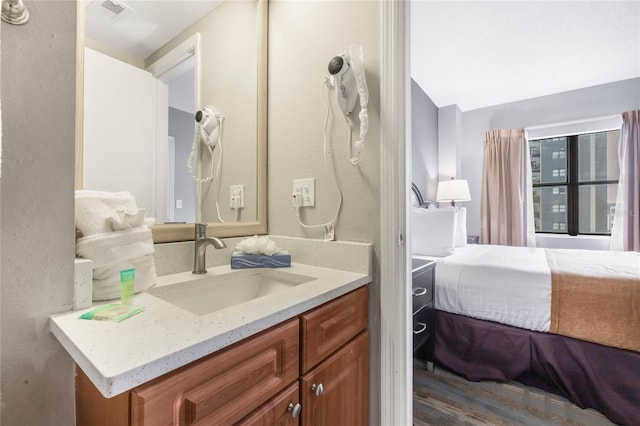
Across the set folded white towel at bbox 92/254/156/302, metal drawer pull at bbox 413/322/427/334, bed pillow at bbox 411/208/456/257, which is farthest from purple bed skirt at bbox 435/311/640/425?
folded white towel at bbox 92/254/156/302

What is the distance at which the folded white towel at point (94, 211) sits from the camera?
720mm

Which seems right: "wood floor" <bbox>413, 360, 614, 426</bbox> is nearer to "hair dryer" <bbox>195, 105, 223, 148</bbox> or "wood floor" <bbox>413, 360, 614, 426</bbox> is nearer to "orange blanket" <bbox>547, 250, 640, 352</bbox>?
"orange blanket" <bbox>547, 250, 640, 352</bbox>

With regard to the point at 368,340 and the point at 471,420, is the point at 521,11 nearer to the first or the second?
the point at 368,340

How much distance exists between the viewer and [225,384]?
56 cm

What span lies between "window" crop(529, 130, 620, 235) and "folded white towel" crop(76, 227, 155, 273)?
15.7 feet

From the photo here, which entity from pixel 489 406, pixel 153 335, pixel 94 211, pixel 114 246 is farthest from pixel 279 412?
pixel 489 406

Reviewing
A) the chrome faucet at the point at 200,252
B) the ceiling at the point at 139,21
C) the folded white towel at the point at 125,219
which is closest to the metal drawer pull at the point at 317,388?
the chrome faucet at the point at 200,252

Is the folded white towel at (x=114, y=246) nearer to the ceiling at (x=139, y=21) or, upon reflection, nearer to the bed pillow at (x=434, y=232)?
the ceiling at (x=139, y=21)

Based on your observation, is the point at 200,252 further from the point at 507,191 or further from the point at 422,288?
the point at 507,191

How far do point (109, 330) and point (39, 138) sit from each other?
1.47ft

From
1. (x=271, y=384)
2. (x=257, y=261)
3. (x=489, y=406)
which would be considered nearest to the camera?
(x=271, y=384)

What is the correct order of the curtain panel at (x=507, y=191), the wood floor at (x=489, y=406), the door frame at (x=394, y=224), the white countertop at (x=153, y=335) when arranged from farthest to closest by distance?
the curtain panel at (x=507, y=191) → the wood floor at (x=489, y=406) → the door frame at (x=394, y=224) → the white countertop at (x=153, y=335)

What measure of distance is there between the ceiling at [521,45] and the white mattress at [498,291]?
6.14 ft

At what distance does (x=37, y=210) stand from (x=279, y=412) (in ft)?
2.36
